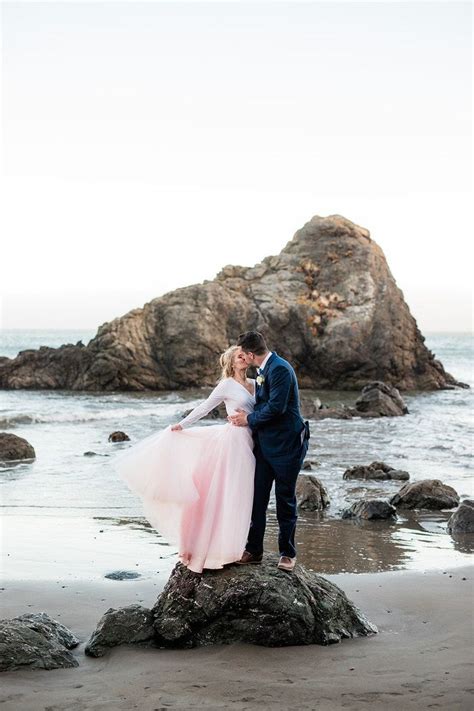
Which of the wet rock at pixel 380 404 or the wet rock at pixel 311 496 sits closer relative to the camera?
the wet rock at pixel 311 496

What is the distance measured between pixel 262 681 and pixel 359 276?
44.2 meters

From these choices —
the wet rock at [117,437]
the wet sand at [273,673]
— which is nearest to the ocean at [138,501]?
the wet rock at [117,437]

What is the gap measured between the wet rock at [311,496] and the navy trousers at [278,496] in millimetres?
6337

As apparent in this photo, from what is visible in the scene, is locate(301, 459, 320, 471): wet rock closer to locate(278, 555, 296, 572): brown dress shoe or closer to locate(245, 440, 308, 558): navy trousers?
locate(245, 440, 308, 558): navy trousers

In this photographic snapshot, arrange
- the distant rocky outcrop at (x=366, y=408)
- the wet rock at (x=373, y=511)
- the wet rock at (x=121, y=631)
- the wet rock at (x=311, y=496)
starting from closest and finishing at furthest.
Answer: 1. the wet rock at (x=121, y=631)
2. the wet rock at (x=373, y=511)
3. the wet rock at (x=311, y=496)
4. the distant rocky outcrop at (x=366, y=408)

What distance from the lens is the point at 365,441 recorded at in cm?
2297

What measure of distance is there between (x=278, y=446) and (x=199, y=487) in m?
0.76

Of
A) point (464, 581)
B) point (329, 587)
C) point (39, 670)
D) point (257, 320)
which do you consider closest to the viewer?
point (39, 670)

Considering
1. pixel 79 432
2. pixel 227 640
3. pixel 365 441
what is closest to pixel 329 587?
pixel 227 640

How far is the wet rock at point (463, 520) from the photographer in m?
11.7

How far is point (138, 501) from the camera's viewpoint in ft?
45.7

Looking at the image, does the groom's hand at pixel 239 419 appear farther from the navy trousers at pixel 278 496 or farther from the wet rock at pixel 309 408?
the wet rock at pixel 309 408

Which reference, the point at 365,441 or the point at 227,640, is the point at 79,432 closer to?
the point at 365,441

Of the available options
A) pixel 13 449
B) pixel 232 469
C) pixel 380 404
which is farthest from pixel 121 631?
pixel 380 404
